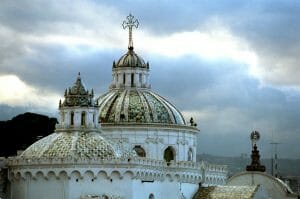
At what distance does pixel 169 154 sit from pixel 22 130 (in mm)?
20610

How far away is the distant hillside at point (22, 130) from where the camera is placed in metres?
94.1

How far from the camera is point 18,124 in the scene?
9694cm

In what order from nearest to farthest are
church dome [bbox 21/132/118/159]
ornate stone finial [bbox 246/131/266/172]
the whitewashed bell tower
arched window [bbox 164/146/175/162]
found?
church dome [bbox 21/132/118/159] → the whitewashed bell tower → arched window [bbox 164/146/175/162] → ornate stone finial [bbox 246/131/266/172]

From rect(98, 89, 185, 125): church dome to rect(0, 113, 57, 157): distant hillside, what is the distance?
47.8ft

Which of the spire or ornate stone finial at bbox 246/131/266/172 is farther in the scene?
ornate stone finial at bbox 246/131/266/172

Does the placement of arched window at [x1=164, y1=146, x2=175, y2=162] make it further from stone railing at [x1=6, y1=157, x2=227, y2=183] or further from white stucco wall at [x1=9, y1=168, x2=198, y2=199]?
white stucco wall at [x1=9, y1=168, x2=198, y2=199]

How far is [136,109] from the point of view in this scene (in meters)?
81.2

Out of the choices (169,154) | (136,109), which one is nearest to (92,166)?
(136,109)

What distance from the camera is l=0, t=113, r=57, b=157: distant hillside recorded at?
94.1 meters

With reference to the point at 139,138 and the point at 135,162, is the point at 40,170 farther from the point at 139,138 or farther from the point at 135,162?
the point at 139,138

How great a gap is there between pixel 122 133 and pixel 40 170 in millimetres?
13469

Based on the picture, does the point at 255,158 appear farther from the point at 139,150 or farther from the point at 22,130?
the point at 22,130

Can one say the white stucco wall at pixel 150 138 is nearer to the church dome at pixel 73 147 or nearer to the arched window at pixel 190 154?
the arched window at pixel 190 154

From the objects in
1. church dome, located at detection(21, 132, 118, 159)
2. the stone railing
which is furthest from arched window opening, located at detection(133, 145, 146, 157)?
church dome, located at detection(21, 132, 118, 159)
